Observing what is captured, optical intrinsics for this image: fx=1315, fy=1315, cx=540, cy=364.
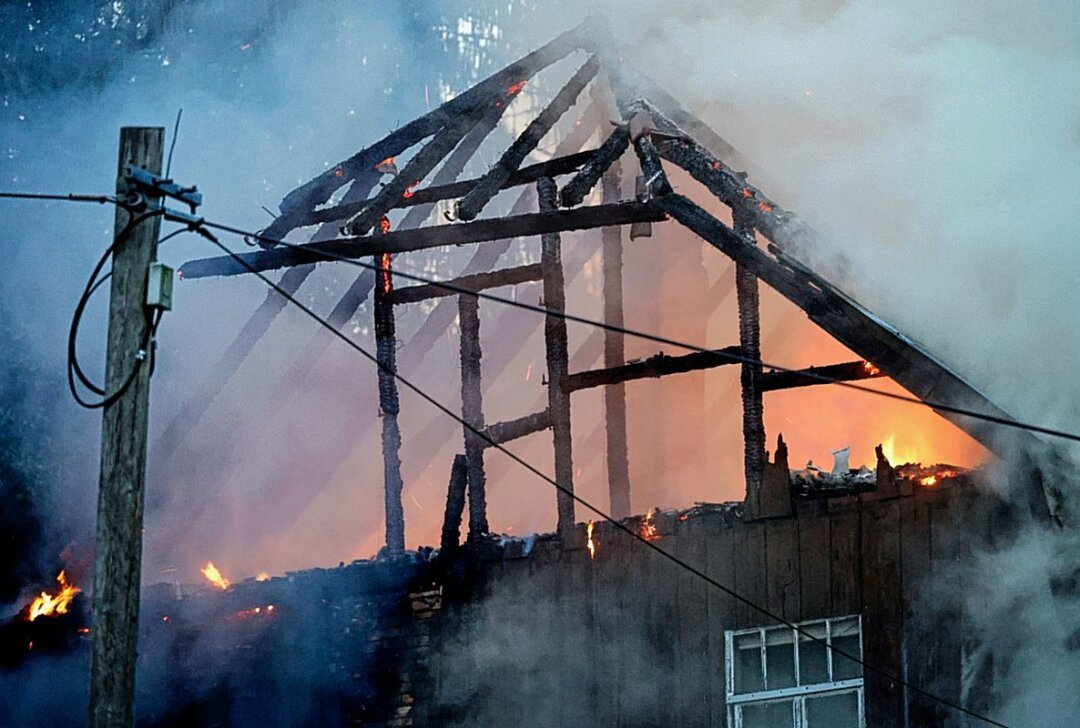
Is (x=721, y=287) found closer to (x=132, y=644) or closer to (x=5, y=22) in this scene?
(x=5, y=22)

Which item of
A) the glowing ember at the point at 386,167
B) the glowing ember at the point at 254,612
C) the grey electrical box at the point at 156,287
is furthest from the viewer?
the glowing ember at the point at 386,167

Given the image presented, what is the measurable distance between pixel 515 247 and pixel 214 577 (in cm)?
1234

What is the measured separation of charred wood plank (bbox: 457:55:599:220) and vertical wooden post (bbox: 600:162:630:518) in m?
2.84

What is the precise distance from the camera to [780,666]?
1334 cm

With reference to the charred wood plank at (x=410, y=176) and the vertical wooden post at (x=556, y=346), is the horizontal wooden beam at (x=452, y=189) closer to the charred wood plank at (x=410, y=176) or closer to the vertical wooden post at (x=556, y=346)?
the charred wood plank at (x=410, y=176)

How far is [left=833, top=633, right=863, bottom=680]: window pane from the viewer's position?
13.1 m

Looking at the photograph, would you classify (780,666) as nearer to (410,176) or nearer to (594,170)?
(594,170)

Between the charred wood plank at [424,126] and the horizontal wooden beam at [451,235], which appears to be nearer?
the horizontal wooden beam at [451,235]

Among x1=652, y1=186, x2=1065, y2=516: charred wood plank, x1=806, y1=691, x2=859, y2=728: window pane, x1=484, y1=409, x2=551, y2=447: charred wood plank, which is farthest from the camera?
x1=484, y1=409, x2=551, y2=447: charred wood plank

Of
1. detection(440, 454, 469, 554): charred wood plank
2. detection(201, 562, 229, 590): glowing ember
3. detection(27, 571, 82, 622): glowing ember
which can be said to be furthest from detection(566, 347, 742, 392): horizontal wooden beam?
detection(27, 571, 82, 622): glowing ember

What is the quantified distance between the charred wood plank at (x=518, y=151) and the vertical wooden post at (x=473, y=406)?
48.4 inches

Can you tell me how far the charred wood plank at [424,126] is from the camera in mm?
15875

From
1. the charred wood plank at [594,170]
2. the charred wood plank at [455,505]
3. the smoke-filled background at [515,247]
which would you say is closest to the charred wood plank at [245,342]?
the smoke-filled background at [515,247]

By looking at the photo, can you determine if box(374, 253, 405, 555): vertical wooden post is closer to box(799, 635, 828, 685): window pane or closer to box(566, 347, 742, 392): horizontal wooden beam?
box(566, 347, 742, 392): horizontal wooden beam
